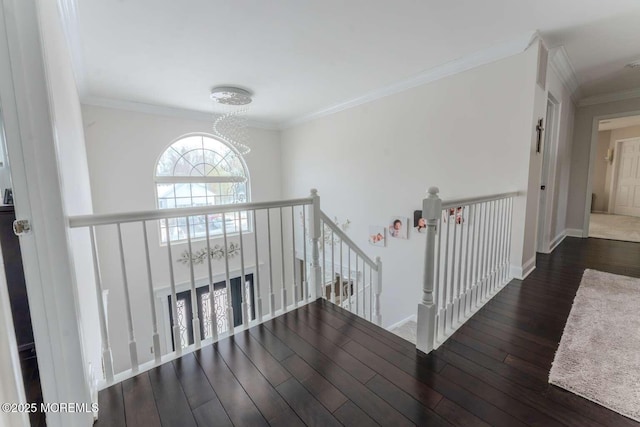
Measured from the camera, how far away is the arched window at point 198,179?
14.5ft

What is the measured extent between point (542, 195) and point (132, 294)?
600cm

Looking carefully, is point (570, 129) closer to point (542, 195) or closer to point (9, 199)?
point (542, 195)

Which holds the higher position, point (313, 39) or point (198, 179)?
point (313, 39)

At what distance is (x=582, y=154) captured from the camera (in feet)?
14.2

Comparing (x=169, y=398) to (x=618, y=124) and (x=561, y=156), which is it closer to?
(x=561, y=156)

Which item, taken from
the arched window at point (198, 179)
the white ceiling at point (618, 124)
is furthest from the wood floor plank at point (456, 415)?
the white ceiling at point (618, 124)

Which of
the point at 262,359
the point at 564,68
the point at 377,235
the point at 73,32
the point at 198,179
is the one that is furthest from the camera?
the point at 198,179

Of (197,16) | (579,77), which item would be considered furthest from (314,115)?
(579,77)

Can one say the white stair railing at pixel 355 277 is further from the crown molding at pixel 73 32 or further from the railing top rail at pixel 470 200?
the crown molding at pixel 73 32

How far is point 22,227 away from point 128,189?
3.58 metres

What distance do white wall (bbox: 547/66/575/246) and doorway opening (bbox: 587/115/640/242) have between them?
2056 millimetres

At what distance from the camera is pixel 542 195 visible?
3.36m

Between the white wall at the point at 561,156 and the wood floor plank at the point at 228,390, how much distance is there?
3.97 meters

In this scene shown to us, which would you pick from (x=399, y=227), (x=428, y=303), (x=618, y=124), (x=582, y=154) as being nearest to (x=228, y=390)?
(x=428, y=303)
